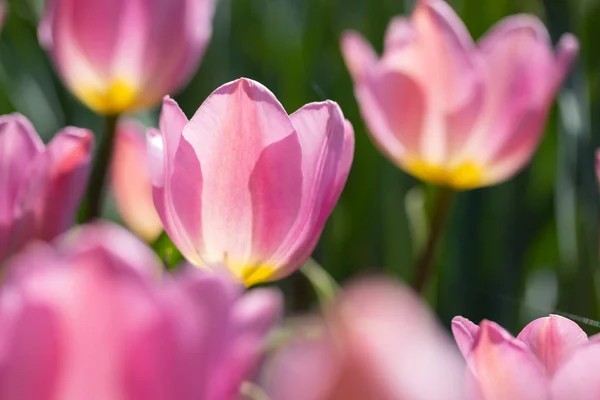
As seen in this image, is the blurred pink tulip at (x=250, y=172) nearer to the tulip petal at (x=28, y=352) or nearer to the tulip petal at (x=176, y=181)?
the tulip petal at (x=176, y=181)

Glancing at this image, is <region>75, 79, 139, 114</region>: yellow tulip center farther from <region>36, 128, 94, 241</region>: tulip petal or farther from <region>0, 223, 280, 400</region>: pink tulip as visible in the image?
<region>0, 223, 280, 400</region>: pink tulip

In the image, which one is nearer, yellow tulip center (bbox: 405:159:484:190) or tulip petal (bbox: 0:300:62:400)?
tulip petal (bbox: 0:300:62:400)

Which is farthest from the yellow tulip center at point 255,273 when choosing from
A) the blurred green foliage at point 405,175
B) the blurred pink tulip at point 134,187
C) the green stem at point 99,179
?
the blurred green foliage at point 405,175

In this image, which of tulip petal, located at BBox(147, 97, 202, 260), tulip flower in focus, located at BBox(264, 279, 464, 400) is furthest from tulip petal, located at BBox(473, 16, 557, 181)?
tulip flower in focus, located at BBox(264, 279, 464, 400)

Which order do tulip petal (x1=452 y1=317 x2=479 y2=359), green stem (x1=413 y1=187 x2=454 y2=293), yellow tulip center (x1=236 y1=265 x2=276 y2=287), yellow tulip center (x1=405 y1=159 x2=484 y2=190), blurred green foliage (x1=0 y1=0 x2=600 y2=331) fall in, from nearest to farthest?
1. tulip petal (x1=452 y1=317 x2=479 y2=359)
2. yellow tulip center (x1=236 y1=265 x2=276 y2=287)
3. green stem (x1=413 y1=187 x2=454 y2=293)
4. yellow tulip center (x1=405 y1=159 x2=484 y2=190)
5. blurred green foliage (x1=0 y1=0 x2=600 y2=331)

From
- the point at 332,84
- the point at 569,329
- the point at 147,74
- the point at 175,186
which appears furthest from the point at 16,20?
the point at 569,329

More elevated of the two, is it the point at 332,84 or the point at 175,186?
the point at 175,186

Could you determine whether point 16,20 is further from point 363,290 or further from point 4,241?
point 363,290
